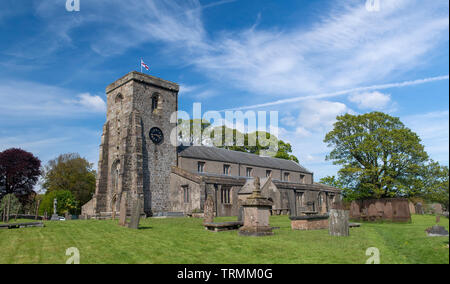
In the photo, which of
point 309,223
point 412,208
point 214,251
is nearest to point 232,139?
point 412,208

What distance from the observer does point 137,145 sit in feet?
103

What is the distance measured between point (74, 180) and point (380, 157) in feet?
148

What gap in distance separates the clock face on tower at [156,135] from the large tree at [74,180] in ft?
73.7

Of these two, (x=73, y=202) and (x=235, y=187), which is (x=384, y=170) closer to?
(x=235, y=187)

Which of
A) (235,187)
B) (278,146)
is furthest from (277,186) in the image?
(278,146)

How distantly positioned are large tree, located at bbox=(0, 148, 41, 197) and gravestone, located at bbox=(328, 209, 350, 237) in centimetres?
4308

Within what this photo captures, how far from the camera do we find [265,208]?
13.0 meters

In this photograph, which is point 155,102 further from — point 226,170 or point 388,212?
point 388,212

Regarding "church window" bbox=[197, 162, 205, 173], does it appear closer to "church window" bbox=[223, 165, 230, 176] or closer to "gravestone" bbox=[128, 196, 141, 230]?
"church window" bbox=[223, 165, 230, 176]

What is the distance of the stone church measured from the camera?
30.8 metres

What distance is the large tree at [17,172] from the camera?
41156 mm

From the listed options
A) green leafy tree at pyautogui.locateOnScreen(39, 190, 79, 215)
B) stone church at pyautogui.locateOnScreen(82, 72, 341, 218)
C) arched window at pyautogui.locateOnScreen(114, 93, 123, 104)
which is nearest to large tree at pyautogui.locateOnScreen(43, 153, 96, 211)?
green leafy tree at pyautogui.locateOnScreen(39, 190, 79, 215)

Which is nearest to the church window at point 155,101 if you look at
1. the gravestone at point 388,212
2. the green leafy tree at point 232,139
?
the green leafy tree at point 232,139
